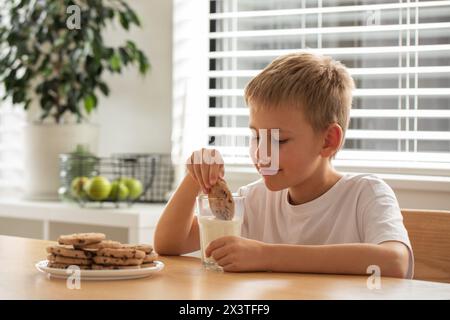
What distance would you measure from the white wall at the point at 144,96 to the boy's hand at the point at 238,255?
1.71 meters

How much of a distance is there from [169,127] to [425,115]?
994 millimetres

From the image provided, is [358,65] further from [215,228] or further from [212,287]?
[212,287]

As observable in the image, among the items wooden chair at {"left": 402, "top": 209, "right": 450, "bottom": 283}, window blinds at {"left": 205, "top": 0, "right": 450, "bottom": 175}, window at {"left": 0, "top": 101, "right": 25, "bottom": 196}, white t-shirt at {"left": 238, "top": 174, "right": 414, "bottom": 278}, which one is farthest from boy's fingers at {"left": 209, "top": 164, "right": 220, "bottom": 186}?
window at {"left": 0, "top": 101, "right": 25, "bottom": 196}

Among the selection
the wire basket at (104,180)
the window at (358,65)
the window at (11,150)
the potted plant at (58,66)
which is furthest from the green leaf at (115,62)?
the window at (11,150)

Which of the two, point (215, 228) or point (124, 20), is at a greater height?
point (124, 20)

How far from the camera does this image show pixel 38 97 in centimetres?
325

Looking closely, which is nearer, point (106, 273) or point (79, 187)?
point (106, 273)

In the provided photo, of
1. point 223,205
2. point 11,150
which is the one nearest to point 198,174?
point 223,205

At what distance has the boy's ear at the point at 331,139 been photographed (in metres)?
1.50

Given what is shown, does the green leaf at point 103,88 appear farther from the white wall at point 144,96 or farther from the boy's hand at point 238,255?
the boy's hand at point 238,255

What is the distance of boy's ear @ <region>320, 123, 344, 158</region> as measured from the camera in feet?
4.91

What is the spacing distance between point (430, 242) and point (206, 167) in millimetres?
448

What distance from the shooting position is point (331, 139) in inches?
59.2
